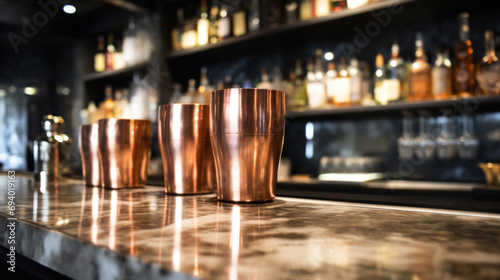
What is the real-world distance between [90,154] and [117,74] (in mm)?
2526

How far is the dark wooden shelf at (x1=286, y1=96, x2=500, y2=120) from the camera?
1.73m

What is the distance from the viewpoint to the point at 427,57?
2.14m

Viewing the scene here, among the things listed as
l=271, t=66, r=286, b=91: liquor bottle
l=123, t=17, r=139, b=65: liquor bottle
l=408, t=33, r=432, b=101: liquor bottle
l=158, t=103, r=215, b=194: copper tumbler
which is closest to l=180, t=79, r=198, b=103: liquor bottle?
l=271, t=66, r=286, b=91: liquor bottle

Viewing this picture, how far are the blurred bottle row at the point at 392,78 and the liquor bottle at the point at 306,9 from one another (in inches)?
8.6

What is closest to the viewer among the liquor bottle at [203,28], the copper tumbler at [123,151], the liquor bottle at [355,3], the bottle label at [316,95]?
the copper tumbler at [123,151]

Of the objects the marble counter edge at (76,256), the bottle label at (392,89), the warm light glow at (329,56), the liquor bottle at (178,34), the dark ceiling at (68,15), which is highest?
the dark ceiling at (68,15)

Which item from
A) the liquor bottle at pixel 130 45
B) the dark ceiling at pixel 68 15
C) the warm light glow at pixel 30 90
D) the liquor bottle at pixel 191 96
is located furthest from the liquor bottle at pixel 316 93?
the warm light glow at pixel 30 90

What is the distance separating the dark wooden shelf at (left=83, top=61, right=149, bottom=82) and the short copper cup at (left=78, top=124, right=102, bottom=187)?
2.10m

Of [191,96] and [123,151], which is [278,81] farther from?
[123,151]

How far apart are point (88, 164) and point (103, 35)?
3.07 meters

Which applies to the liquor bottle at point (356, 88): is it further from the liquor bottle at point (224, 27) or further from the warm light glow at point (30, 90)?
the warm light glow at point (30, 90)

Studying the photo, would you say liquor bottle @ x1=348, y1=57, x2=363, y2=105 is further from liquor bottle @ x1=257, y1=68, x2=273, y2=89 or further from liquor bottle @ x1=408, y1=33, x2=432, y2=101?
liquor bottle @ x1=257, y1=68, x2=273, y2=89

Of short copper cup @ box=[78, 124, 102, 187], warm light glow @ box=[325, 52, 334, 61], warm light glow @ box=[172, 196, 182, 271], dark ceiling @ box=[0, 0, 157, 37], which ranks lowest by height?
warm light glow @ box=[172, 196, 182, 271]

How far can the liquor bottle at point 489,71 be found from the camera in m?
1.74
